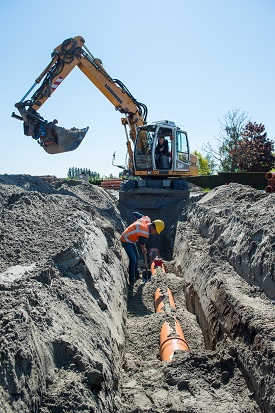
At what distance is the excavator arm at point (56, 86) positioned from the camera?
12.2 m

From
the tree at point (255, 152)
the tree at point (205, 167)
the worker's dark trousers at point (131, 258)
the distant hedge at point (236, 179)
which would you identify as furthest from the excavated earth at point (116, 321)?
the tree at point (205, 167)

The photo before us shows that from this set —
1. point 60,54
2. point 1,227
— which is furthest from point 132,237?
point 60,54

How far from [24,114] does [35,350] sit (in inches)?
386

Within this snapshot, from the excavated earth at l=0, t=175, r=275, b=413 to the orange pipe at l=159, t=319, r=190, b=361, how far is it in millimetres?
163

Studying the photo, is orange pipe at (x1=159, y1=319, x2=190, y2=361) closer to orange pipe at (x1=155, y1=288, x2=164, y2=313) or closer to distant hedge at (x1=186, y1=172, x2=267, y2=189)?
orange pipe at (x1=155, y1=288, x2=164, y2=313)

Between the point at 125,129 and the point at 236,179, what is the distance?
400 inches

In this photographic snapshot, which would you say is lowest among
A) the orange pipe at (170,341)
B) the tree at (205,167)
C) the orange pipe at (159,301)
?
the orange pipe at (170,341)

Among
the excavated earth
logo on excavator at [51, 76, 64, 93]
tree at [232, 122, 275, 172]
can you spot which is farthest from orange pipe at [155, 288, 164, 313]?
tree at [232, 122, 275, 172]

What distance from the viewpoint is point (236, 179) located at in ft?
78.7

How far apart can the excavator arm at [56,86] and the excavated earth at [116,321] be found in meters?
3.91

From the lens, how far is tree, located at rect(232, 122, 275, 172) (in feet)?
103

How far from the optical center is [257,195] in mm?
10734

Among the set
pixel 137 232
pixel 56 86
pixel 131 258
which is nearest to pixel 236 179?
pixel 56 86

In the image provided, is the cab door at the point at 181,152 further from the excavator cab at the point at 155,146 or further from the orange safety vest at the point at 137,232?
the orange safety vest at the point at 137,232
